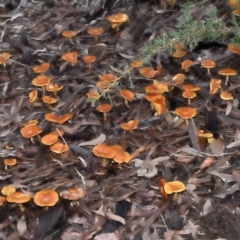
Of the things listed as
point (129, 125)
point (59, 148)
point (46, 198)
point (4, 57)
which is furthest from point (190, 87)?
point (4, 57)

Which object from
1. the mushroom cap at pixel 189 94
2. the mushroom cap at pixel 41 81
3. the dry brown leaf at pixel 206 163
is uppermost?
the mushroom cap at pixel 41 81

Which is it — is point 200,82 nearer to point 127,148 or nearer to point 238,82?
point 238,82

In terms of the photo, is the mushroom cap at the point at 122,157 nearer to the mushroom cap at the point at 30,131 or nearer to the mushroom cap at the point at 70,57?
the mushroom cap at the point at 30,131

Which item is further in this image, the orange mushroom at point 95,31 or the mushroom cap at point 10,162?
the orange mushroom at point 95,31

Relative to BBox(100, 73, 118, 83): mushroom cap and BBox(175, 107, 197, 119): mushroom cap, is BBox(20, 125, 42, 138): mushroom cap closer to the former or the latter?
BBox(100, 73, 118, 83): mushroom cap

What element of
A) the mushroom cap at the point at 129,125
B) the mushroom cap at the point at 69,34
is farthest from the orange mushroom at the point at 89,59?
the mushroom cap at the point at 129,125
